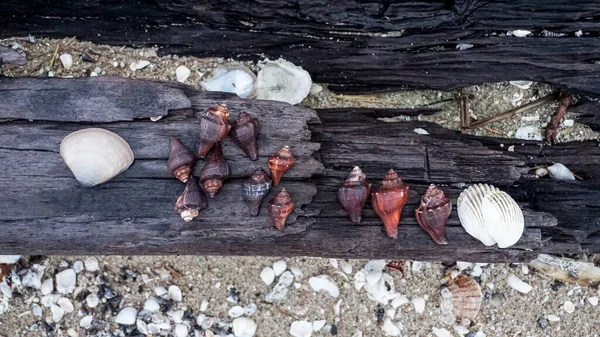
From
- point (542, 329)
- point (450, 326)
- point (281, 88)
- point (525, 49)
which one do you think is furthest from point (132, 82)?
point (542, 329)

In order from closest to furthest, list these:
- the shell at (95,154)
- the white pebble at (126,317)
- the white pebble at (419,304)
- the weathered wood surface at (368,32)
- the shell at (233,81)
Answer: the shell at (95,154), the weathered wood surface at (368,32), the shell at (233,81), the white pebble at (126,317), the white pebble at (419,304)

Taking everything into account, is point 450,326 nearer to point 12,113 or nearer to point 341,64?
point 341,64

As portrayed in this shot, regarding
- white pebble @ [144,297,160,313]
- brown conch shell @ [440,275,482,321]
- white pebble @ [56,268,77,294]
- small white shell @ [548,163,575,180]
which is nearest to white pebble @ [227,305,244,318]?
white pebble @ [144,297,160,313]

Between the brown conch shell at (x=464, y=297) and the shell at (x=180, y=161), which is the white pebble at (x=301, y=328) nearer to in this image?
the brown conch shell at (x=464, y=297)

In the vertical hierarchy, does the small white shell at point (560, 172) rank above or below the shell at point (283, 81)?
below

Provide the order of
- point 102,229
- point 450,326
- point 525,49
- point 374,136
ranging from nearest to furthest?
1. point 102,229
2. point 374,136
3. point 525,49
4. point 450,326

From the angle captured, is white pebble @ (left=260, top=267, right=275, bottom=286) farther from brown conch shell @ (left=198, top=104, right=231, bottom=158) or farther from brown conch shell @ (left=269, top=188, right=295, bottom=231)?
brown conch shell @ (left=198, top=104, right=231, bottom=158)

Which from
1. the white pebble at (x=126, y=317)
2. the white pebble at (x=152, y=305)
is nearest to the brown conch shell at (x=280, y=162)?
the white pebble at (x=152, y=305)
